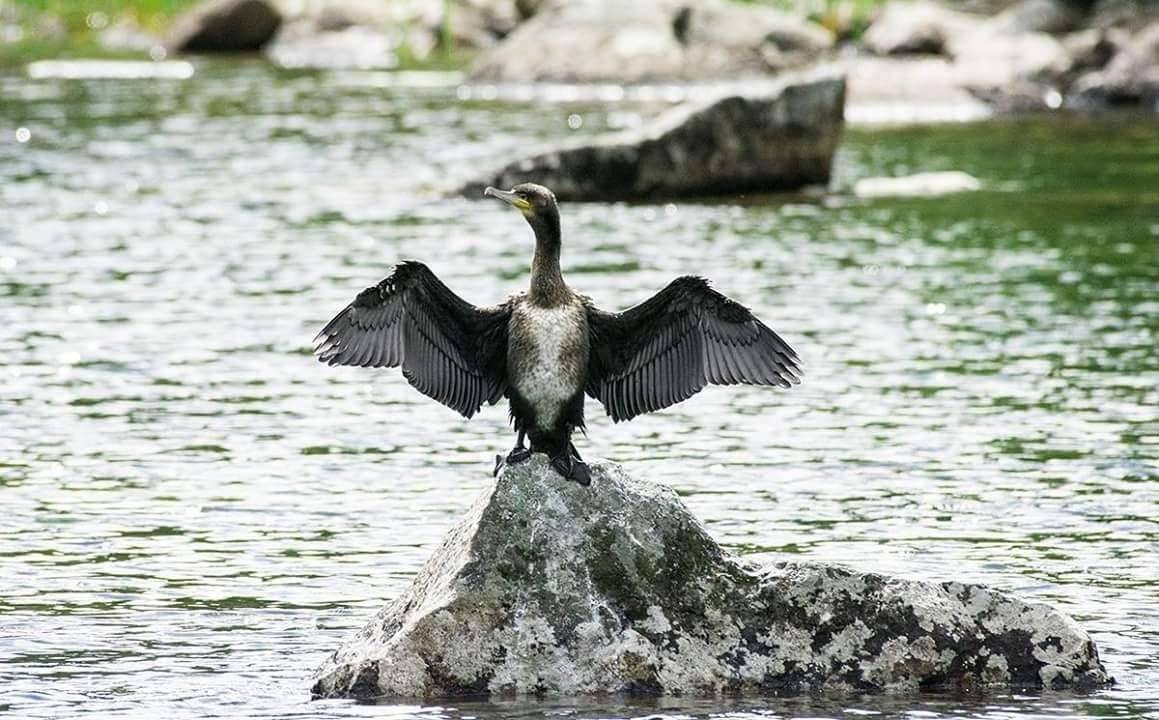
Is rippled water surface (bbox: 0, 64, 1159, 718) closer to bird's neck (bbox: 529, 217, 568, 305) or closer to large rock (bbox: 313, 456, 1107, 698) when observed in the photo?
large rock (bbox: 313, 456, 1107, 698)

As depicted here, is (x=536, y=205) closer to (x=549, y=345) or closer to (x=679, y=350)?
(x=549, y=345)

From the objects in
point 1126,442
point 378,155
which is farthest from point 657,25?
point 1126,442

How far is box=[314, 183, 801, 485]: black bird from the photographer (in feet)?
39.2

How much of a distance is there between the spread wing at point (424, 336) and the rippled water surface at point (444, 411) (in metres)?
1.73

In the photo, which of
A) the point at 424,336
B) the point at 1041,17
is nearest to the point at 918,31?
the point at 1041,17

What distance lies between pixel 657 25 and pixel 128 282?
25.7 metres

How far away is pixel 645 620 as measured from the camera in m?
12.0

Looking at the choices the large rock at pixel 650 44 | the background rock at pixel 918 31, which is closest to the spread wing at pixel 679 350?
the large rock at pixel 650 44

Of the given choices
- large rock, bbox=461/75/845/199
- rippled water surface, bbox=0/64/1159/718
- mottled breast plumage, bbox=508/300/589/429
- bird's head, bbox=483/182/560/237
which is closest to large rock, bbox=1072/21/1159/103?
rippled water surface, bbox=0/64/1159/718

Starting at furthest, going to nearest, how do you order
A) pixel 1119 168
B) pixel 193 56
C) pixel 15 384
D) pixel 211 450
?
pixel 193 56 < pixel 1119 168 < pixel 15 384 < pixel 211 450

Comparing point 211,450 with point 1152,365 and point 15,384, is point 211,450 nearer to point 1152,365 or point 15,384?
point 15,384

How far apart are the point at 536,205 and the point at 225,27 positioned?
51.4 metres

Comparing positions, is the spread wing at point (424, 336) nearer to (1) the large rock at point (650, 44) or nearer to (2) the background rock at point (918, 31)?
(1) the large rock at point (650, 44)

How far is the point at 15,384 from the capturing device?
21.2 meters
